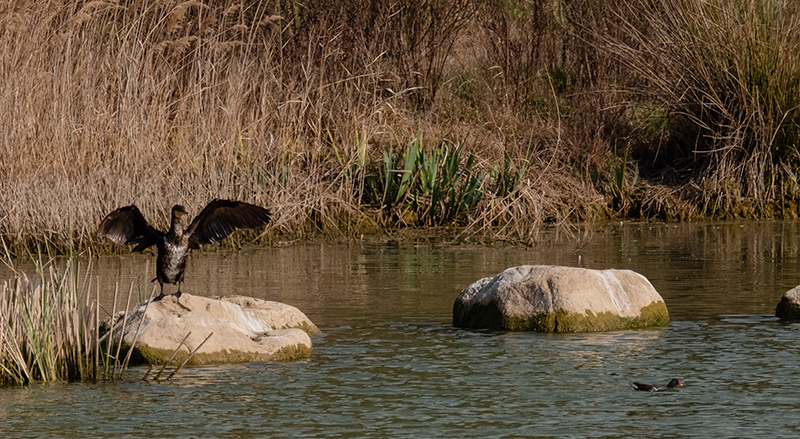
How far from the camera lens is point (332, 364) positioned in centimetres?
904

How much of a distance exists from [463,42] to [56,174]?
1061cm

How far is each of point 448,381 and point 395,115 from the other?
10456 millimetres

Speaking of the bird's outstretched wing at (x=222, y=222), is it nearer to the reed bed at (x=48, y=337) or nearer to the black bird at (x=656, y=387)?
the reed bed at (x=48, y=337)

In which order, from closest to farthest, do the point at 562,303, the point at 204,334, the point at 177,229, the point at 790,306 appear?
the point at 204,334 < the point at 177,229 < the point at 562,303 < the point at 790,306

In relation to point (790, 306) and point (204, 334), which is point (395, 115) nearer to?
point (790, 306)

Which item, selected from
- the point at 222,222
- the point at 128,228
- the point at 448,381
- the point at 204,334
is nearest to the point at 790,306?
the point at 448,381

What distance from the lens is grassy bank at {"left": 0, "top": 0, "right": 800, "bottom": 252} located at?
15.1 metres

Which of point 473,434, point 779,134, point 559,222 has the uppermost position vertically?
point 779,134

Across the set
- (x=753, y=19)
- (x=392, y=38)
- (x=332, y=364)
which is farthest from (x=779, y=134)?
(x=332, y=364)

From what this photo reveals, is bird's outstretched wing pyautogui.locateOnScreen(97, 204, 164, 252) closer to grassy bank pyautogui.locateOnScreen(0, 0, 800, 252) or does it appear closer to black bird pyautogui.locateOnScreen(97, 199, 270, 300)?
black bird pyautogui.locateOnScreen(97, 199, 270, 300)

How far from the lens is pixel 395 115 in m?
18.6

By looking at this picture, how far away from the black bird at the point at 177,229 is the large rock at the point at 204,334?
0.23m

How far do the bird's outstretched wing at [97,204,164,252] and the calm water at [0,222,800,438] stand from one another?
0.36 m

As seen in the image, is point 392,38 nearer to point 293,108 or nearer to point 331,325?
point 293,108
